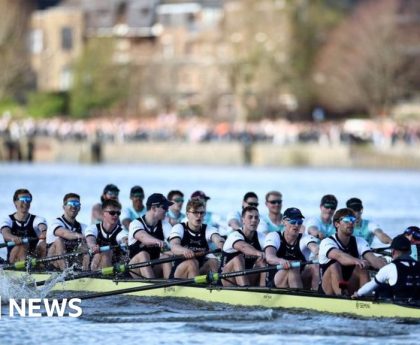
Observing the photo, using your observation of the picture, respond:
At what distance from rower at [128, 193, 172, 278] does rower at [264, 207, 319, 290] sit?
168 cm

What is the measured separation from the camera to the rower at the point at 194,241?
19219 mm

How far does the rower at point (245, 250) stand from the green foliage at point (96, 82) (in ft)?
214

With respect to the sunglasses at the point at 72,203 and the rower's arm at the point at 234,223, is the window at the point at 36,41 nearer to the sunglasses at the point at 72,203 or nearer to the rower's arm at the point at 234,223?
the rower's arm at the point at 234,223

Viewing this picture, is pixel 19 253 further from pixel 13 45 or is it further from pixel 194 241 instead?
pixel 13 45

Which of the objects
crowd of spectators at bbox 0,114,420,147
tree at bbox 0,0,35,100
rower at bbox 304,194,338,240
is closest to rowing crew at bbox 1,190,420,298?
rower at bbox 304,194,338,240

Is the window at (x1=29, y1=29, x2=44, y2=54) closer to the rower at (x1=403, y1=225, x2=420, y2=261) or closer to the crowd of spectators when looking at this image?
the crowd of spectators

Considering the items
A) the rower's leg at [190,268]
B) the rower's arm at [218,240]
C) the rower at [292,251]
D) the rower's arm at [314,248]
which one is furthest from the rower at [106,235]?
the rower's arm at [314,248]

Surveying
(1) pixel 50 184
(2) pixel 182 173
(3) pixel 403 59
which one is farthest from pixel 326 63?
(1) pixel 50 184

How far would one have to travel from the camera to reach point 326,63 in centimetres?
7944

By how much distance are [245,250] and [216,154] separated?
1801 inches

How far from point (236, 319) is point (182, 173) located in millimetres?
41470

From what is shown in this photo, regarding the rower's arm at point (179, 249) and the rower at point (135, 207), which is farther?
the rower at point (135, 207)

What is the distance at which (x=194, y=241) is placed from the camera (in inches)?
768

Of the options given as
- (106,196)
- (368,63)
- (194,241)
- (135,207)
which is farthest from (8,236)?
(368,63)
